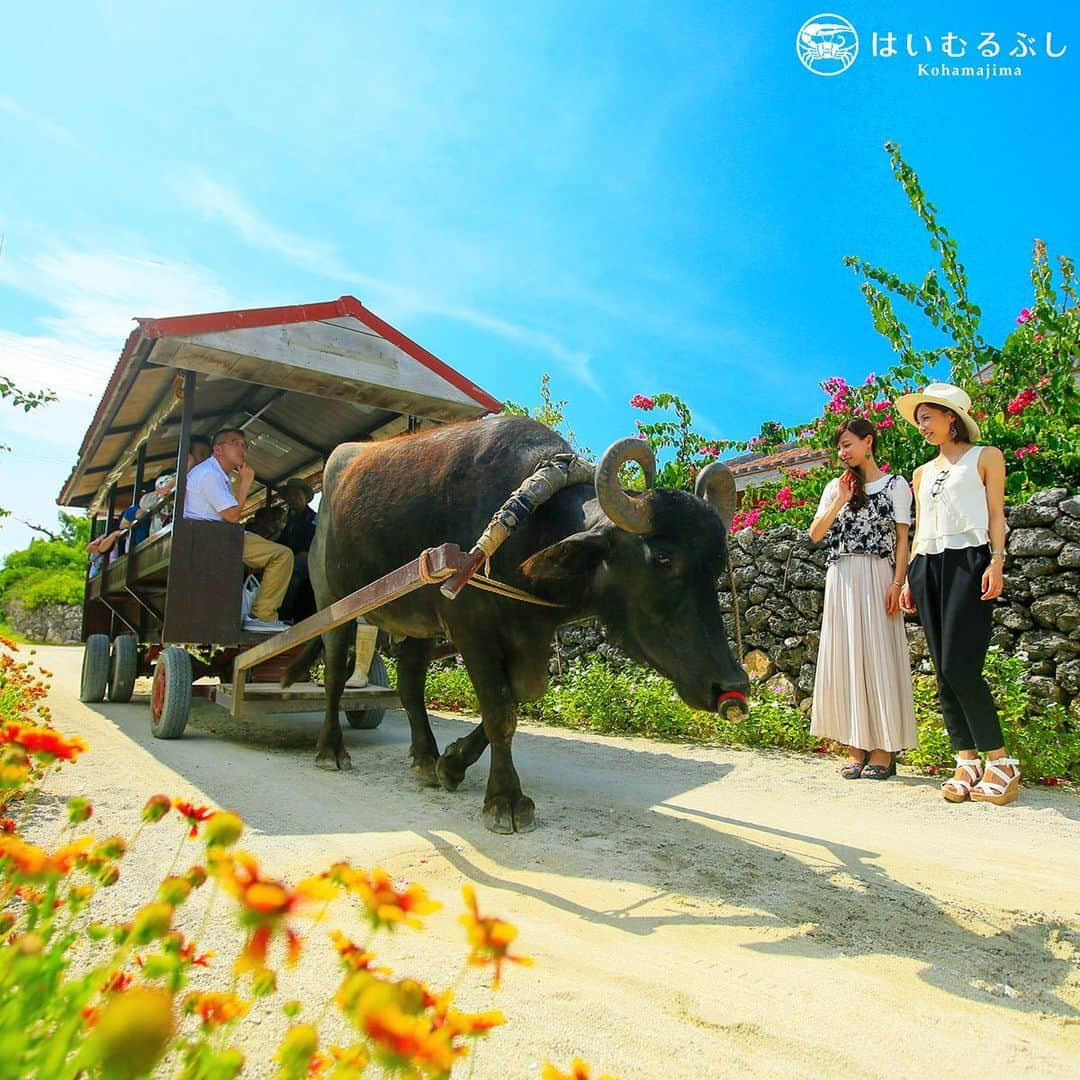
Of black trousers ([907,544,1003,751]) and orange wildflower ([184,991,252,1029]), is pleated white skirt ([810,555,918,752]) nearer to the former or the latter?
black trousers ([907,544,1003,751])

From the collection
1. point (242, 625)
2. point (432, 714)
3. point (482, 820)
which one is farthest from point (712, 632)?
point (432, 714)

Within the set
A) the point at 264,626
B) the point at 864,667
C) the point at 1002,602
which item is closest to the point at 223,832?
the point at 864,667

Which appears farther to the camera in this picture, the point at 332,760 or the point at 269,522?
the point at 269,522

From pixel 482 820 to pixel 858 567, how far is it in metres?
2.76

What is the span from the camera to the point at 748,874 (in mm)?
2971

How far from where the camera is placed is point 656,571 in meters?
3.34

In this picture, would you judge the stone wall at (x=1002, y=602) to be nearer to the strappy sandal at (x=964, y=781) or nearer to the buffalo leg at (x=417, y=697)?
the strappy sandal at (x=964, y=781)

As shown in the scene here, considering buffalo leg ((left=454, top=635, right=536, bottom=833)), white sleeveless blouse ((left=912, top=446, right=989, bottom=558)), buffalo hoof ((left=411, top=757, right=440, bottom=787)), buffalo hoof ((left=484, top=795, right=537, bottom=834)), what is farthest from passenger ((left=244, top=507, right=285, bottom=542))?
white sleeveless blouse ((left=912, top=446, right=989, bottom=558))

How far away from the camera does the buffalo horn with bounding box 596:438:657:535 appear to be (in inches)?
127

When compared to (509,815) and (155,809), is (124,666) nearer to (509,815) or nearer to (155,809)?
(509,815)

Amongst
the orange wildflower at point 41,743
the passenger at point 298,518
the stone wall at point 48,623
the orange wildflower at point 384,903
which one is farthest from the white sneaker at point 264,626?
the stone wall at point 48,623

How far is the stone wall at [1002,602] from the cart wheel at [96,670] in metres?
6.07

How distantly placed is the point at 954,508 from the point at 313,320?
422 centimetres

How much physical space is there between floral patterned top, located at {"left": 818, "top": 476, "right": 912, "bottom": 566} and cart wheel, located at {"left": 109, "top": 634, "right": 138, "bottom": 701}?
6573 millimetres
